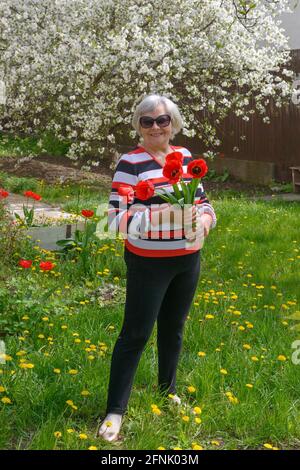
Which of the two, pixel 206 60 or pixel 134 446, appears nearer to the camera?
pixel 134 446

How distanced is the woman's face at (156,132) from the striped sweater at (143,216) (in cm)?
6

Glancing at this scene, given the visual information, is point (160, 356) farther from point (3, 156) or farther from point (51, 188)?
point (3, 156)

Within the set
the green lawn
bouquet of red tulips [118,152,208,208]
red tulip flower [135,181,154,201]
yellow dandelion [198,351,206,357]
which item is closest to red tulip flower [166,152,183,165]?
bouquet of red tulips [118,152,208,208]

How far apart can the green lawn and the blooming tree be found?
4254 mm

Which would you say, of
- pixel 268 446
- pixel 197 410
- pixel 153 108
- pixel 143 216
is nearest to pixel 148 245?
pixel 143 216

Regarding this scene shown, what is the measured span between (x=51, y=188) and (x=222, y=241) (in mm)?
4194

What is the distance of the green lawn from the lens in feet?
10.3

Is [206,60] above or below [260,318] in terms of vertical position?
above

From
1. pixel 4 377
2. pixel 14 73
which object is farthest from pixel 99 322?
pixel 14 73

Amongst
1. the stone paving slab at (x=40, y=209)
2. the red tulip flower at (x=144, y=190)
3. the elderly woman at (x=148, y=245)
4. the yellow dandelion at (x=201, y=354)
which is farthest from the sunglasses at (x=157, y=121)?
the stone paving slab at (x=40, y=209)

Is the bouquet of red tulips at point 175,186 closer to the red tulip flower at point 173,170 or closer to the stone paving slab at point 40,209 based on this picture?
the red tulip flower at point 173,170

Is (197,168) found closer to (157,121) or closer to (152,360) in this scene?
(157,121)

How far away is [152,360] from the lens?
385cm

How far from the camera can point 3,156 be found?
14375mm
